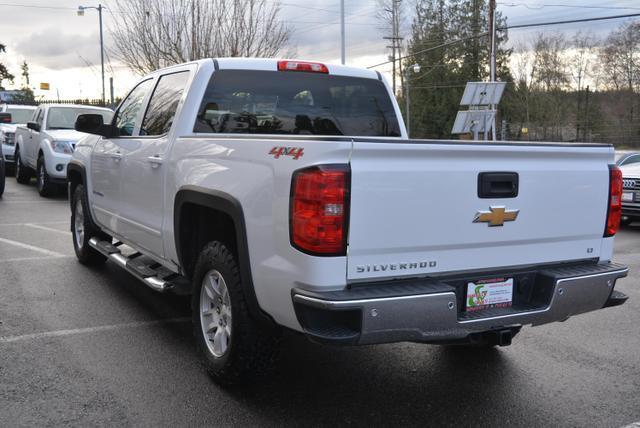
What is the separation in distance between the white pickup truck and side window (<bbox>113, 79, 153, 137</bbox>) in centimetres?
90

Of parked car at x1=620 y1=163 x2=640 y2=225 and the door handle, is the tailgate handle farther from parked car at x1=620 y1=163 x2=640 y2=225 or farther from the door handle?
parked car at x1=620 y1=163 x2=640 y2=225

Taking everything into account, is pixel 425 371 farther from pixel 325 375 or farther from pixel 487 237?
pixel 487 237

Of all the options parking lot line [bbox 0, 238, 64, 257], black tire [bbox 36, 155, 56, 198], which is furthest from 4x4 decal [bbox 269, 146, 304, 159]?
black tire [bbox 36, 155, 56, 198]

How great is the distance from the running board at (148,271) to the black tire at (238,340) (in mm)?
773

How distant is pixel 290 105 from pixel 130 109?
188 centimetres

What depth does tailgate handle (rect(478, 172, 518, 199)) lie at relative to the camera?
3.45 meters

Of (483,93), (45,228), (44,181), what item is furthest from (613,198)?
(483,93)

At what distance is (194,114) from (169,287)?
4.05 ft

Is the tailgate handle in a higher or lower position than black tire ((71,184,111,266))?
higher

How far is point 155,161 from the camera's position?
4844 mm

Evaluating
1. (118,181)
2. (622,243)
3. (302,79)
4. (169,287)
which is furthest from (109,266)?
(622,243)

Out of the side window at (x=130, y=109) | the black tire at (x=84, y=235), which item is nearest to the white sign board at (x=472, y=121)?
the black tire at (x=84, y=235)

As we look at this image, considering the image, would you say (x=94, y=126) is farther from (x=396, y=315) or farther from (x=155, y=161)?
(x=396, y=315)

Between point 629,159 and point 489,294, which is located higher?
point 629,159
